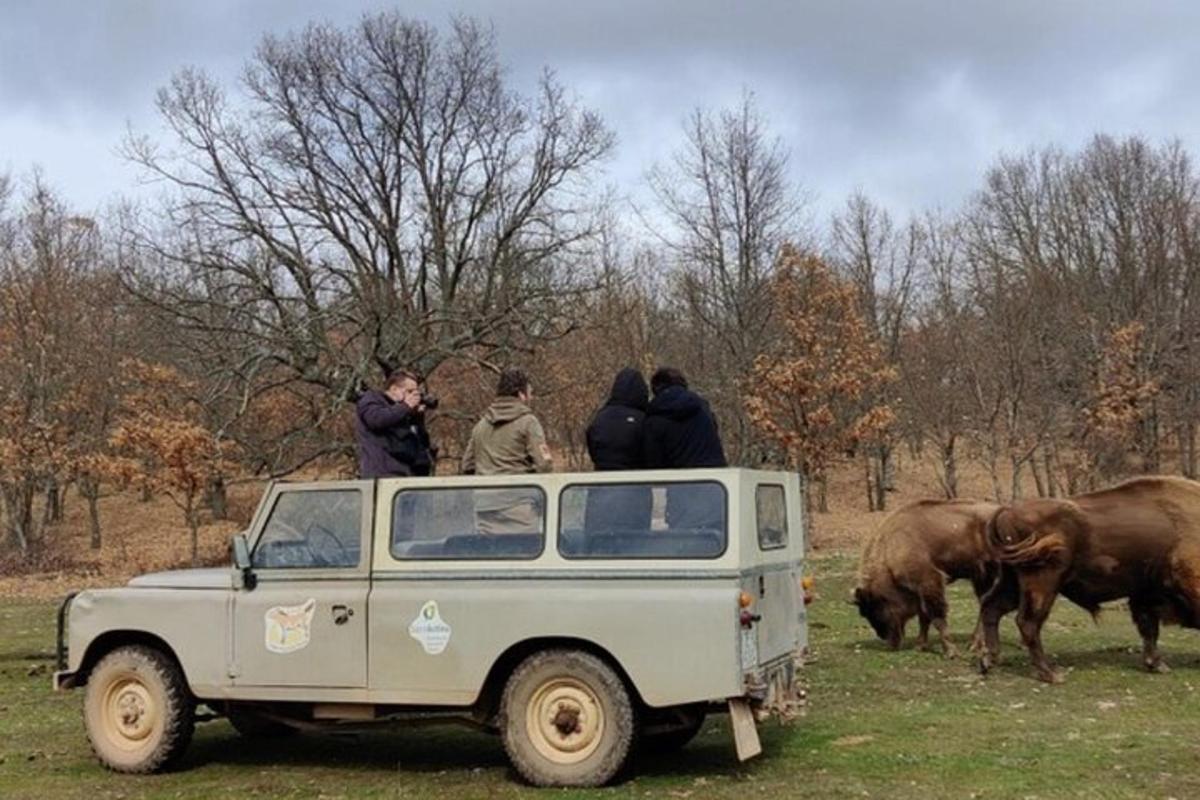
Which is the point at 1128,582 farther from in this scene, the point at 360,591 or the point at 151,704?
the point at 151,704

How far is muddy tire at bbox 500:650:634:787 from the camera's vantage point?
7090 millimetres

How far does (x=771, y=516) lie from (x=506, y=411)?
2.00 metres

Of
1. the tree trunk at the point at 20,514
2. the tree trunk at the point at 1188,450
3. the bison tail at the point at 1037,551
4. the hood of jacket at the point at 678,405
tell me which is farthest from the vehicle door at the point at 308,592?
the tree trunk at the point at 1188,450

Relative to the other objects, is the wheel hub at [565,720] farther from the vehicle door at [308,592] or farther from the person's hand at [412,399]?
the person's hand at [412,399]

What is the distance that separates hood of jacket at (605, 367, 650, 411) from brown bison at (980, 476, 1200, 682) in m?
4.26

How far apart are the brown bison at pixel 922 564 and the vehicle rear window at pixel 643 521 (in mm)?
5598

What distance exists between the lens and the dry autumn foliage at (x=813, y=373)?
1112 inches

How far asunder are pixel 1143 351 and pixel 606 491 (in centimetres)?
3543

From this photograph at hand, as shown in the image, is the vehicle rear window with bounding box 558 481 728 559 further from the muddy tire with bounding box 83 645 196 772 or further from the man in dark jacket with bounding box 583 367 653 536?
the muddy tire with bounding box 83 645 196 772

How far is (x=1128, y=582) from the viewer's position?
36.7ft

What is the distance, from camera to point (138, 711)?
807cm

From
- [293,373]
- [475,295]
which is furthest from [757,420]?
[293,373]

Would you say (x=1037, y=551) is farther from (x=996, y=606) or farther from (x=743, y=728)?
(x=743, y=728)

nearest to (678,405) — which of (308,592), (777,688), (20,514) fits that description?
(777,688)
